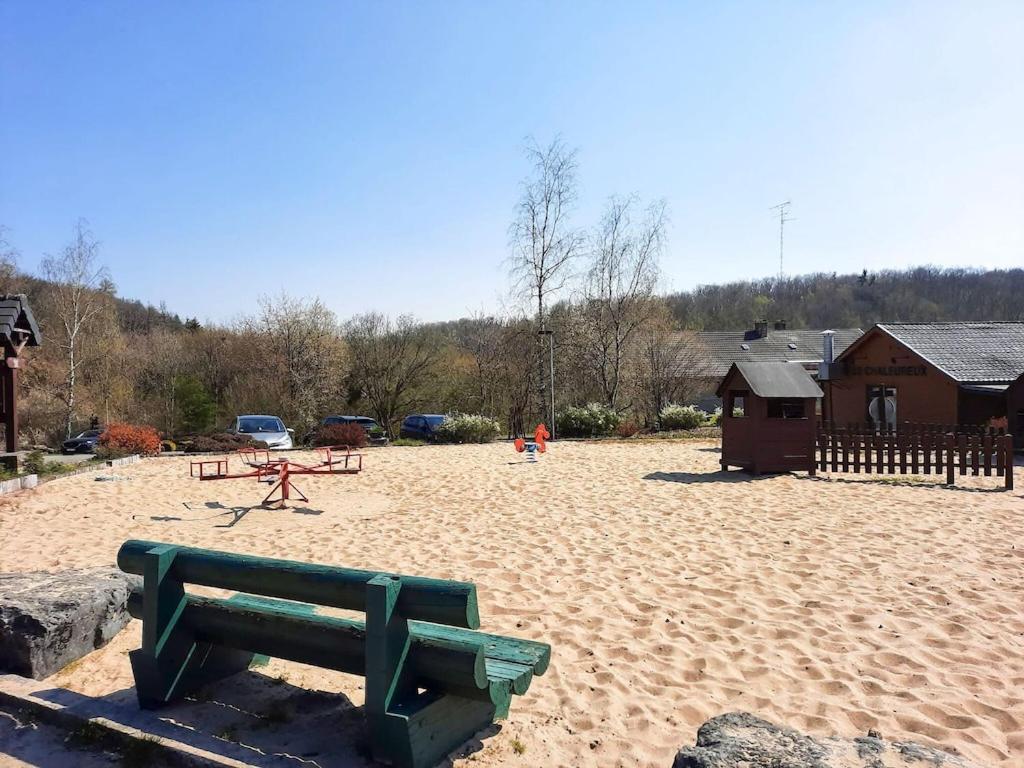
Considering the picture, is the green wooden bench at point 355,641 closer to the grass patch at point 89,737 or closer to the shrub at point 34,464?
the grass patch at point 89,737

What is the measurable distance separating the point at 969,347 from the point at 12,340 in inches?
1060

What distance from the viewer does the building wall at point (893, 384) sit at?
70.1 feet

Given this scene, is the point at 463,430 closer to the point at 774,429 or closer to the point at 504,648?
the point at 774,429

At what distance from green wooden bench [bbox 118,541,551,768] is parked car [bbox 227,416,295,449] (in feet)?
57.2

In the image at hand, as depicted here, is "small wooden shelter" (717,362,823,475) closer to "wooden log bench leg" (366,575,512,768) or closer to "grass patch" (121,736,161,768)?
"wooden log bench leg" (366,575,512,768)

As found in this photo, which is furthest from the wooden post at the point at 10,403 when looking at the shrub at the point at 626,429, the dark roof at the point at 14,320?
the shrub at the point at 626,429

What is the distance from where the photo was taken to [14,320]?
1461cm

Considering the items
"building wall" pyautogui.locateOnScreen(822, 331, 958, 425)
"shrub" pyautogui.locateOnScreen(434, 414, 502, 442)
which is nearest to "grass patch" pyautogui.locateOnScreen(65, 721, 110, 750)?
"shrub" pyautogui.locateOnScreen(434, 414, 502, 442)

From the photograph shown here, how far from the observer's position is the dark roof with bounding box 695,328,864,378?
49.6 meters

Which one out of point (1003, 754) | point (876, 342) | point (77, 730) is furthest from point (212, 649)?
point (876, 342)

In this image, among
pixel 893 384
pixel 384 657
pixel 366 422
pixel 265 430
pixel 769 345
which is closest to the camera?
pixel 384 657

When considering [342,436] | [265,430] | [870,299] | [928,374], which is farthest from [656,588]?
[870,299]

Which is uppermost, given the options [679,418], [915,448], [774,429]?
[774,429]

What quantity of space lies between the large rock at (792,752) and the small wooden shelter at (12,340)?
51.3 ft
